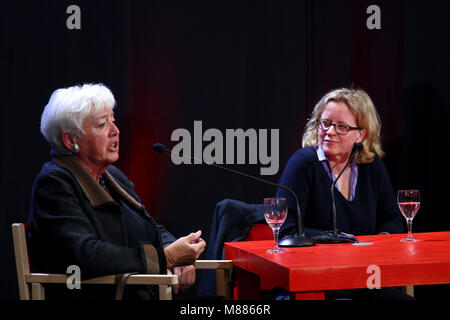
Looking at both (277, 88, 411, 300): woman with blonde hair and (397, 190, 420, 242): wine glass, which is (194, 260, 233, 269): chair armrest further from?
(397, 190, 420, 242): wine glass

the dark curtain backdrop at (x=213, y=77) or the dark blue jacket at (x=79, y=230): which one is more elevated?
the dark curtain backdrop at (x=213, y=77)

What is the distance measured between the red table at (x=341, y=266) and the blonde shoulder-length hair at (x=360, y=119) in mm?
895

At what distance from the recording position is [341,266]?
5.63 ft

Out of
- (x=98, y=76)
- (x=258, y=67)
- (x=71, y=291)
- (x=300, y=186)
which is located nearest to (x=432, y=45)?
(x=258, y=67)

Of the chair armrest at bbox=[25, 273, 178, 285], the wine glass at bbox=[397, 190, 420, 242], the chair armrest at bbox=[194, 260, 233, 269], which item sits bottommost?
the chair armrest at bbox=[194, 260, 233, 269]

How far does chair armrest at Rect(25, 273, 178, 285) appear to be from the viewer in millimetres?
2018

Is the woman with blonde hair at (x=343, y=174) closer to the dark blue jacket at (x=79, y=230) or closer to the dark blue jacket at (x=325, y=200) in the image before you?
the dark blue jacket at (x=325, y=200)

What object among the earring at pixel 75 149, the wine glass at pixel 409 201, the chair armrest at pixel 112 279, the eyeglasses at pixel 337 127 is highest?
the eyeglasses at pixel 337 127

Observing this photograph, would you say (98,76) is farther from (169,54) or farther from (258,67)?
(258,67)

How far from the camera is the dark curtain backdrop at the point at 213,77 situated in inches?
123

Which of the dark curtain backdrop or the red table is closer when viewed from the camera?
the red table

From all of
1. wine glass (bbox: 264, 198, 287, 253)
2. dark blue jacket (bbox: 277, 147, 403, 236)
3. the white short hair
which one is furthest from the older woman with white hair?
dark blue jacket (bbox: 277, 147, 403, 236)

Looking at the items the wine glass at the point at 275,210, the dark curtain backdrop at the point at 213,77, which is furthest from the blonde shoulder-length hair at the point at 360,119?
the wine glass at the point at 275,210

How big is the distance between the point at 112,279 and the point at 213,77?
165 cm
